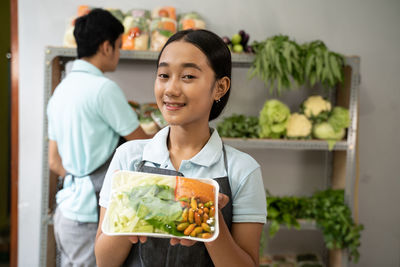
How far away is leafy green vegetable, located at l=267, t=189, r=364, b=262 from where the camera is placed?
216 cm

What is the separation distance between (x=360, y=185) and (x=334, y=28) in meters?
1.23

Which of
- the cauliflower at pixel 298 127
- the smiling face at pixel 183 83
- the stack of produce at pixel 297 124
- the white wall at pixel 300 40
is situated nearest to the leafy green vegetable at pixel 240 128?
the stack of produce at pixel 297 124

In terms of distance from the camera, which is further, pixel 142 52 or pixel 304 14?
pixel 304 14

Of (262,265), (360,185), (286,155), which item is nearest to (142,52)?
(286,155)

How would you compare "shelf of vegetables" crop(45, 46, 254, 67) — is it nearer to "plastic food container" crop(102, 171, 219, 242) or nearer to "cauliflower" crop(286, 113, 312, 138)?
"cauliflower" crop(286, 113, 312, 138)

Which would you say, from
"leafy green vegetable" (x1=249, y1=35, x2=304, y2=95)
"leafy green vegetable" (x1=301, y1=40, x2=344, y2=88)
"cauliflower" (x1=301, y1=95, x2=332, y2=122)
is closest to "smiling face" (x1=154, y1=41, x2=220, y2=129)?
"leafy green vegetable" (x1=249, y1=35, x2=304, y2=95)

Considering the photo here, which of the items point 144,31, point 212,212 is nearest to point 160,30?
point 144,31

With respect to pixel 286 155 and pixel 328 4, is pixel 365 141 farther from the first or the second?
pixel 328 4

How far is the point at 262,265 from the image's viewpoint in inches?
99.7

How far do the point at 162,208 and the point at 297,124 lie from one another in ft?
5.42

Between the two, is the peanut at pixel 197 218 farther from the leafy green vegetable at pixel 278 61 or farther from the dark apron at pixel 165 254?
the leafy green vegetable at pixel 278 61

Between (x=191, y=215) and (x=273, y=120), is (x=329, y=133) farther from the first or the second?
(x=191, y=215)

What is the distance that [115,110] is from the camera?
1.52 m

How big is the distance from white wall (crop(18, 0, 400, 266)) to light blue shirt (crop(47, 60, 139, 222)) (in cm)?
108
